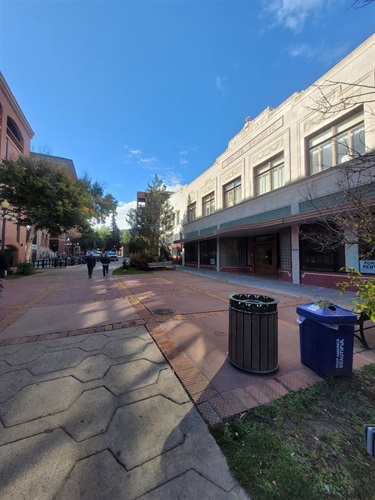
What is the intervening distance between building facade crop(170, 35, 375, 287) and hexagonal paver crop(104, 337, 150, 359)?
444 cm

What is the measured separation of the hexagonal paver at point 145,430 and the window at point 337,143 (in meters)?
9.01

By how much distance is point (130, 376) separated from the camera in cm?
293

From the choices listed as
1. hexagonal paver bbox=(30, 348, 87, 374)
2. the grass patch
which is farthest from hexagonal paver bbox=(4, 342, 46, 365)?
the grass patch

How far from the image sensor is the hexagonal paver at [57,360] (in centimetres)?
311

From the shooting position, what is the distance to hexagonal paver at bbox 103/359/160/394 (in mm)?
2706

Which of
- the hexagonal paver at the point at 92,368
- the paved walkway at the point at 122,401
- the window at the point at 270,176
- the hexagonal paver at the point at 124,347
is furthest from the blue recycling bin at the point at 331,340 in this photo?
the window at the point at 270,176

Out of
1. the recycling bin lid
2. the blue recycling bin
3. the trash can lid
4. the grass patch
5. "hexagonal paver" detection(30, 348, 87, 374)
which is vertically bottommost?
the grass patch

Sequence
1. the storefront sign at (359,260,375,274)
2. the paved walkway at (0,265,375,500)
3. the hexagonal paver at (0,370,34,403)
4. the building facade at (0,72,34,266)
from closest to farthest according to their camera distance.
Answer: the paved walkway at (0,265,375,500) → the hexagonal paver at (0,370,34,403) → the storefront sign at (359,260,375,274) → the building facade at (0,72,34,266)

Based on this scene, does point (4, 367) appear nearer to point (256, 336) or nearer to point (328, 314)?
point (256, 336)

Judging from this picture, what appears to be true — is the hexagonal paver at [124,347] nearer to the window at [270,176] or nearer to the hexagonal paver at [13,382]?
the hexagonal paver at [13,382]

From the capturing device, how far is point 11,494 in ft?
4.90

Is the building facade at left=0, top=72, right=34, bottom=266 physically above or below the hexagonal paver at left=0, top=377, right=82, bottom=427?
above

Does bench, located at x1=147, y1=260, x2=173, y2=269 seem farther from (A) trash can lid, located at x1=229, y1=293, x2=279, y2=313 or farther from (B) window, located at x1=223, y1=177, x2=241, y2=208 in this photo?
(A) trash can lid, located at x1=229, y1=293, x2=279, y2=313

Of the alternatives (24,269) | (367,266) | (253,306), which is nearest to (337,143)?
(367,266)
